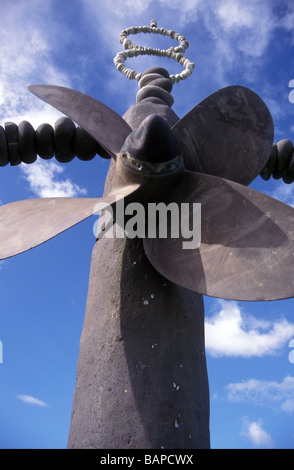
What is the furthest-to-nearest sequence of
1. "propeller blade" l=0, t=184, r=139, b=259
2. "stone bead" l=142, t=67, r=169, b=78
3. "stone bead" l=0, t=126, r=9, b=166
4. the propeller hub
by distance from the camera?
"stone bead" l=142, t=67, r=169, b=78, "stone bead" l=0, t=126, r=9, b=166, the propeller hub, "propeller blade" l=0, t=184, r=139, b=259

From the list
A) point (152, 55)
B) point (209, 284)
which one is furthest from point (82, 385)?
point (152, 55)

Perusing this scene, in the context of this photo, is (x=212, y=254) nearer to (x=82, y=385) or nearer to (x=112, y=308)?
(x=112, y=308)

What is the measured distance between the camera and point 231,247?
2.07m

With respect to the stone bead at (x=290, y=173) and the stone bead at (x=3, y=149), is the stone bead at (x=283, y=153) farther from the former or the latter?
the stone bead at (x=3, y=149)

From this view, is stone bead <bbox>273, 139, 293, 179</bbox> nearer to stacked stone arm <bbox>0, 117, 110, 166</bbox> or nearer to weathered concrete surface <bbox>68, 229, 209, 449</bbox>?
stacked stone arm <bbox>0, 117, 110, 166</bbox>

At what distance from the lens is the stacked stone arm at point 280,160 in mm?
3453

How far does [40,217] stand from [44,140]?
1275 millimetres

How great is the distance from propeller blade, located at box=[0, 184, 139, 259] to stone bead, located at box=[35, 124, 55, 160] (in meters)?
1.07

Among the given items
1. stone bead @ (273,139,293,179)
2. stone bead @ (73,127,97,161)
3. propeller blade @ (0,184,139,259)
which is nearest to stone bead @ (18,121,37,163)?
stone bead @ (73,127,97,161)

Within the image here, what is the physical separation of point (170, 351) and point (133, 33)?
3552 millimetres

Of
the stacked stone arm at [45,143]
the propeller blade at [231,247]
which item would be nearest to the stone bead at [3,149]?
the stacked stone arm at [45,143]

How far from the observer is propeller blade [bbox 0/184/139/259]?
1.99 m

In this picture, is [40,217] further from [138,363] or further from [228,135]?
[228,135]

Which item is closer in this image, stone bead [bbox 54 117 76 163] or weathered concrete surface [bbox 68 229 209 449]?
weathered concrete surface [bbox 68 229 209 449]
